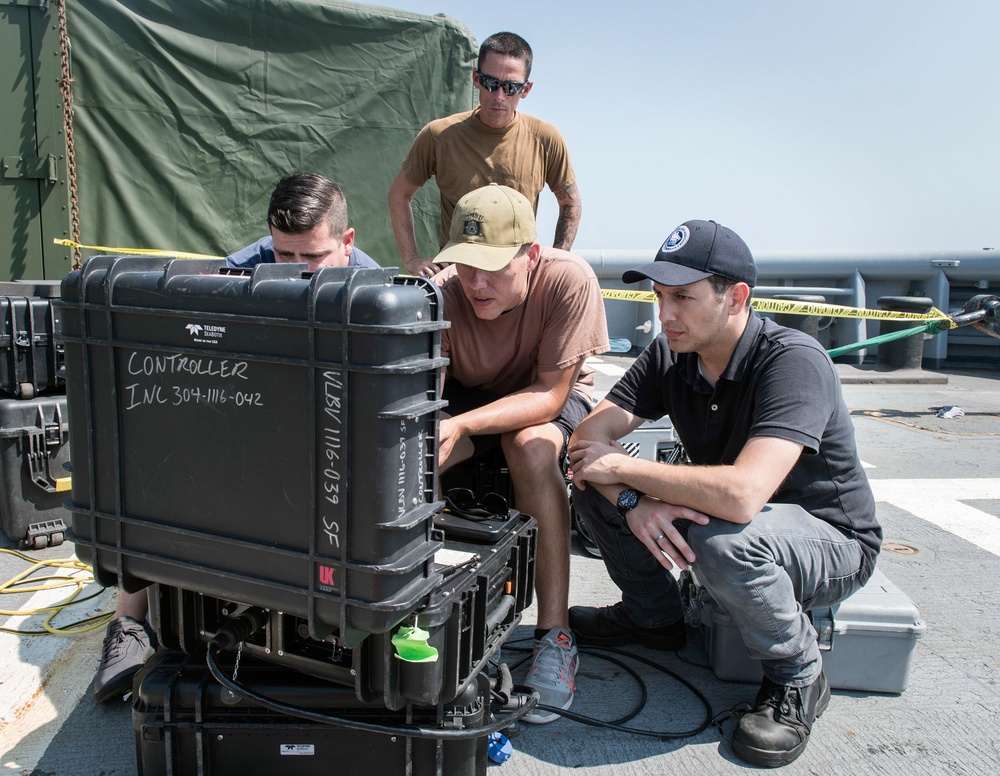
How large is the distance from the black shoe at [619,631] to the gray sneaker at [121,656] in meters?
1.41

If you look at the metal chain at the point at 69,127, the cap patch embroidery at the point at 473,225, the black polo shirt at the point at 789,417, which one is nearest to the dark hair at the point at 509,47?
the cap patch embroidery at the point at 473,225

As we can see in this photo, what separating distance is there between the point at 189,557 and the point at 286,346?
1.68ft

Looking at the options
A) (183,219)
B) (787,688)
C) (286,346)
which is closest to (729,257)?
(787,688)

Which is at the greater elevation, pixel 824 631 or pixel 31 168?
pixel 31 168

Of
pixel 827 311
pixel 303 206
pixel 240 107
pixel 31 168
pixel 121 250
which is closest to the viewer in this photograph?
pixel 303 206

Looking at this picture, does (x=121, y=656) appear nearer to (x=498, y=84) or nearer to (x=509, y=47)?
(x=498, y=84)

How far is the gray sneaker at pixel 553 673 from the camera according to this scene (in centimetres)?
236

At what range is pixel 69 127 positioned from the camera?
5.61 meters

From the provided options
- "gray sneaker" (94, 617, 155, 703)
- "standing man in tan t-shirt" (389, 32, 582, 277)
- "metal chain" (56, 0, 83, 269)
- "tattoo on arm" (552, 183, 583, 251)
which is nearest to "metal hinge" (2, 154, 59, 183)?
"metal chain" (56, 0, 83, 269)

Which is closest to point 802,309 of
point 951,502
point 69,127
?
point 951,502

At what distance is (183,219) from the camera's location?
19.9 feet

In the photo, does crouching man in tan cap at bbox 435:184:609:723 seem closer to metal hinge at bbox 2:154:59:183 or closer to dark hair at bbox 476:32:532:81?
dark hair at bbox 476:32:532:81

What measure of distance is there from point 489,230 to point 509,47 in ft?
5.03

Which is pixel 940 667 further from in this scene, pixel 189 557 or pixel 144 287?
pixel 144 287
